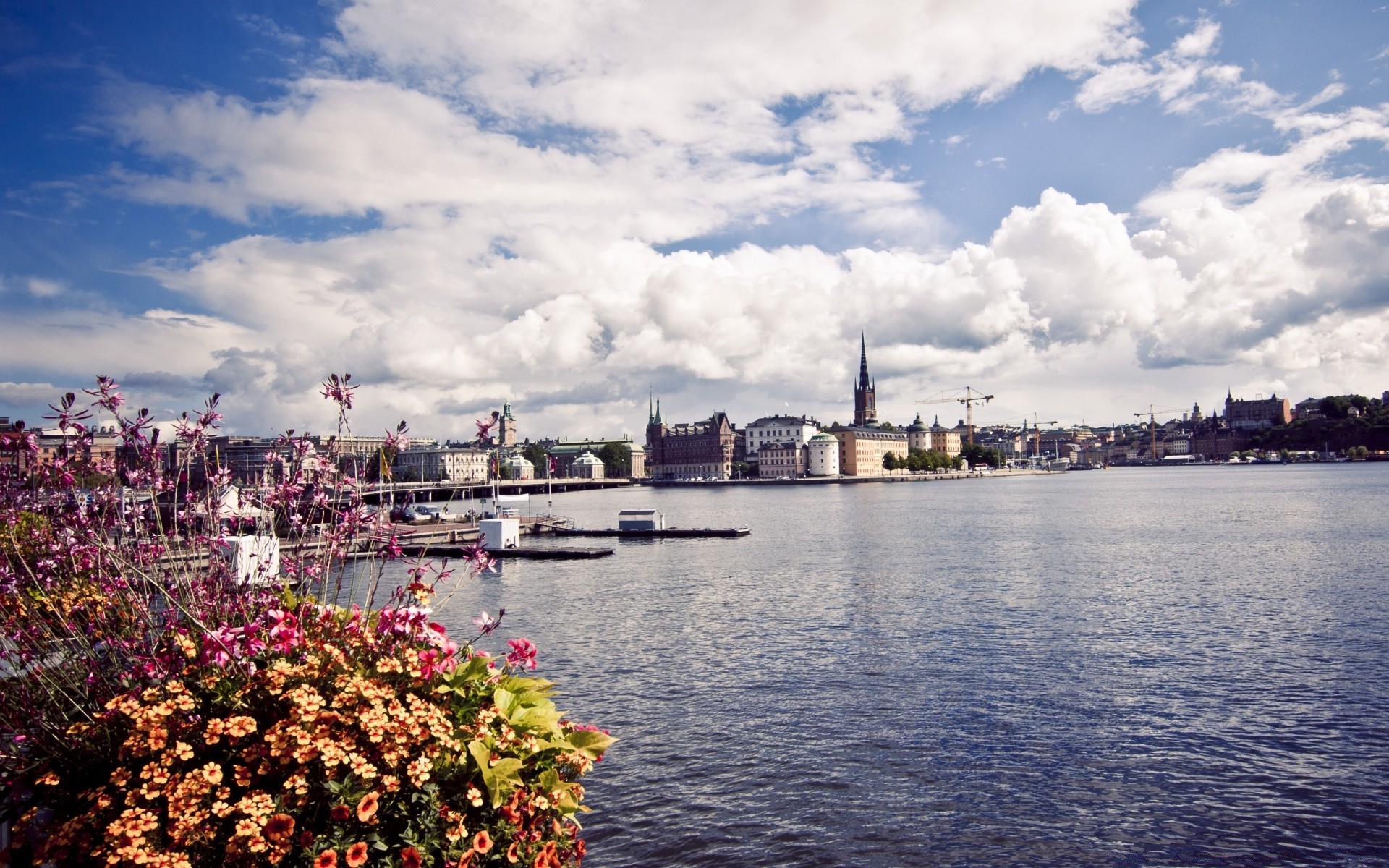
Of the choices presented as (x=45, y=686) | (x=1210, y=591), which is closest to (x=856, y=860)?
(x=45, y=686)

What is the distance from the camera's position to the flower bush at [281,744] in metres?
5.57

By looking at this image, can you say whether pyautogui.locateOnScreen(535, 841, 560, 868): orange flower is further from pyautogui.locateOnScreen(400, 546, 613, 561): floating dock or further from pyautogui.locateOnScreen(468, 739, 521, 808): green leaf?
pyautogui.locateOnScreen(400, 546, 613, 561): floating dock

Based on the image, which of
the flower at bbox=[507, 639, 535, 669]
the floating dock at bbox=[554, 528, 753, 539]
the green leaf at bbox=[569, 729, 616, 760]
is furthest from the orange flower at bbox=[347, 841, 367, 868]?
the floating dock at bbox=[554, 528, 753, 539]

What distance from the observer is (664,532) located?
6875 cm

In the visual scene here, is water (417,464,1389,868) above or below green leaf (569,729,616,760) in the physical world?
below

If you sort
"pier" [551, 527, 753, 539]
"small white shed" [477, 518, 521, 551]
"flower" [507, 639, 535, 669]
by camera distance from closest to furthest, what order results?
A: "flower" [507, 639, 535, 669]
"small white shed" [477, 518, 521, 551]
"pier" [551, 527, 753, 539]

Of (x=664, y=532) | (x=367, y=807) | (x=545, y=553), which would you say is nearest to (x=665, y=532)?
(x=664, y=532)

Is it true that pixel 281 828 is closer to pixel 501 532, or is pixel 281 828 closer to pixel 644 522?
pixel 501 532

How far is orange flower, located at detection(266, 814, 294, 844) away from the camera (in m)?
5.53

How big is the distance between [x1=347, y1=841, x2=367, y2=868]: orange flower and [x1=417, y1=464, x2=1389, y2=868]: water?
696cm

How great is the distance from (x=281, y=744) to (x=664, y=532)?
63.5m

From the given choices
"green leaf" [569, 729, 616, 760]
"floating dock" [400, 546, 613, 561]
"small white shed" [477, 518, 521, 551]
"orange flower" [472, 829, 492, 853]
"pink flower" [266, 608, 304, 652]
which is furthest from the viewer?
"small white shed" [477, 518, 521, 551]

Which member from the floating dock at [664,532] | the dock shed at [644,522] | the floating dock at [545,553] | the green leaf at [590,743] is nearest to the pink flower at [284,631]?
the green leaf at [590,743]

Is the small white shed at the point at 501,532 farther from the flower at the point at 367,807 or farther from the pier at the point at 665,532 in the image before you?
the flower at the point at 367,807
